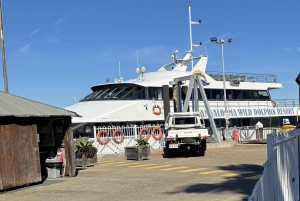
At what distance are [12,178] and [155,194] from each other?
452cm

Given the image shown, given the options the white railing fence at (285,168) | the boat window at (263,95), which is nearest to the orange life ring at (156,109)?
the boat window at (263,95)

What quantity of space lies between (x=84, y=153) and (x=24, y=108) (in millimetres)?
5295

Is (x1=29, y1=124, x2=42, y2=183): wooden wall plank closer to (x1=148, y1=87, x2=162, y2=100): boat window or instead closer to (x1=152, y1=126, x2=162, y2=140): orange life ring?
(x1=152, y1=126, x2=162, y2=140): orange life ring

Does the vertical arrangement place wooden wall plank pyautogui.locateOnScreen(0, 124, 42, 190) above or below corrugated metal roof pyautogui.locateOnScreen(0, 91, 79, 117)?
below

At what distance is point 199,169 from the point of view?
49.6 feet

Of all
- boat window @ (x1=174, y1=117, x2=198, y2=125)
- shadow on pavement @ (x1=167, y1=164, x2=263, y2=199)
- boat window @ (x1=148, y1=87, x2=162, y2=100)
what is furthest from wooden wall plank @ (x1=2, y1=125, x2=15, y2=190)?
boat window @ (x1=148, y1=87, x2=162, y2=100)

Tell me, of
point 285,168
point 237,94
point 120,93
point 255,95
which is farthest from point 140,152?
point 255,95

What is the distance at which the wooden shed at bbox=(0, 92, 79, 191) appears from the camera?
11953 mm

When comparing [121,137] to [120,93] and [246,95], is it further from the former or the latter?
[246,95]

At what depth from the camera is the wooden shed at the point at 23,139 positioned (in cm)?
1195

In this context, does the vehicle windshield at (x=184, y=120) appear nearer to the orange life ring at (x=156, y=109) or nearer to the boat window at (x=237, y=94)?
the orange life ring at (x=156, y=109)

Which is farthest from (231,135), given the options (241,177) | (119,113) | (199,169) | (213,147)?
(241,177)

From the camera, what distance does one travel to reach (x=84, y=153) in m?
18.1

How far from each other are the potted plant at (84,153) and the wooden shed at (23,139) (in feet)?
8.47
